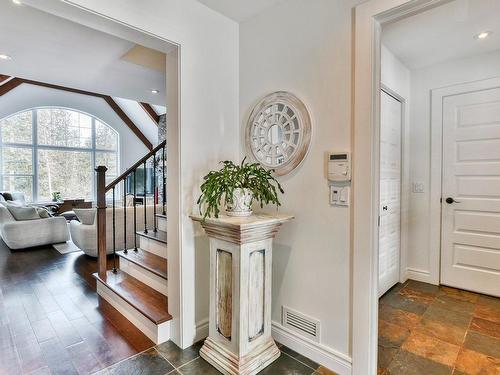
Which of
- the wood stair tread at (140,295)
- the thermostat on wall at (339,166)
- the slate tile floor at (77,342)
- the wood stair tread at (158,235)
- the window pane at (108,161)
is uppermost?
the window pane at (108,161)

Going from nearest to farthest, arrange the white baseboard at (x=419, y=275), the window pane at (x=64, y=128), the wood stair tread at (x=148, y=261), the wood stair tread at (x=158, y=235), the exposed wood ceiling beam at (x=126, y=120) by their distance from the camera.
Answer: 1. the wood stair tread at (x=148, y=261)
2. the wood stair tread at (x=158, y=235)
3. the white baseboard at (x=419, y=275)
4. the window pane at (x=64, y=128)
5. the exposed wood ceiling beam at (x=126, y=120)

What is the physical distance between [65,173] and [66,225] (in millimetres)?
3829

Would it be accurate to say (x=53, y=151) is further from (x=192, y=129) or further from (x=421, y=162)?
(x=421, y=162)

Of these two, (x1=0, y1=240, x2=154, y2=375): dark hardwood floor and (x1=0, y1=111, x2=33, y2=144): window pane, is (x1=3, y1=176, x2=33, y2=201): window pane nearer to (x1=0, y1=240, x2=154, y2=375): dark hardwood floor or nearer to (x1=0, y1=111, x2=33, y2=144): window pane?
(x1=0, y1=111, x2=33, y2=144): window pane

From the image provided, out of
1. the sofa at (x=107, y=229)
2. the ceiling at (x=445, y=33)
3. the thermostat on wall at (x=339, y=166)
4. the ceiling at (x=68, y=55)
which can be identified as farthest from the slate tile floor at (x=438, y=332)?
the sofa at (x=107, y=229)

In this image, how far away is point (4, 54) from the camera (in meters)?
2.83

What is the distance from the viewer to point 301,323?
198 centimetres

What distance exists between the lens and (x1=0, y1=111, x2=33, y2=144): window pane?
7.20 meters

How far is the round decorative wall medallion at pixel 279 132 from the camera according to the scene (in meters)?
1.95

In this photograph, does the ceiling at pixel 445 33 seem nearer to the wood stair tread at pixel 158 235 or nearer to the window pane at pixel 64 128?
the wood stair tread at pixel 158 235

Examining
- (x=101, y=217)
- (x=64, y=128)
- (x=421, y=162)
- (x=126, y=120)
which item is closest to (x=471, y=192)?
(x=421, y=162)

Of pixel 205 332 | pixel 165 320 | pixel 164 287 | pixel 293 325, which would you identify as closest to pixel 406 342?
pixel 293 325

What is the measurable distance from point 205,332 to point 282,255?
85cm

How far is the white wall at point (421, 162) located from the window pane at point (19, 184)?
353 inches
